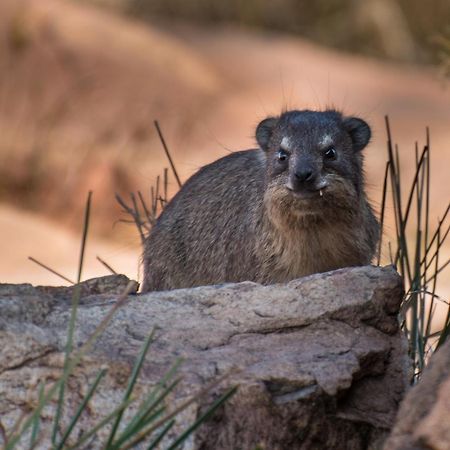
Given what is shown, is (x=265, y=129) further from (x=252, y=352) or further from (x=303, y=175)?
(x=252, y=352)

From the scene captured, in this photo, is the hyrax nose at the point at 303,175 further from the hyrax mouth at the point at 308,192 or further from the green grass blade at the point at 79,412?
the green grass blade at the point at 79,412

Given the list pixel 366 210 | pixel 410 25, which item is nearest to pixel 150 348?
pixel 366 210

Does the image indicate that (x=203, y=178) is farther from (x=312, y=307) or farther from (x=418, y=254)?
(x=312, y=307)

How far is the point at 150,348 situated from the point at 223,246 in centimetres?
248

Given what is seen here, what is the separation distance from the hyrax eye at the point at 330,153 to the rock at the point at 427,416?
2386mm

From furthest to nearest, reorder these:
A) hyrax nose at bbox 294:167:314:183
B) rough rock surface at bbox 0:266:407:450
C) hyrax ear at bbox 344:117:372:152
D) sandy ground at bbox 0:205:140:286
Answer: sandy ground at bbox 0:205:140:286
hyrax ear at bbox 344:117:372:152
hyrax nose at bbox 294:167:314:183
rough rock surface at bbox 0:266:407:450

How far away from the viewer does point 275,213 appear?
5707 millimetres

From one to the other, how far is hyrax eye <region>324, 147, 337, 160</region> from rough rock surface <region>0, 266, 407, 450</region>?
1547mm

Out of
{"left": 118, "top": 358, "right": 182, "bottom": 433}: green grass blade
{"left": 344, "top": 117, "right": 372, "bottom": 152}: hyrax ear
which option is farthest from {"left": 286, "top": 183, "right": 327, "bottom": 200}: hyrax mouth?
{"left": 118, "top": 358, "right": 182, "bottom": 433}: green grass blade

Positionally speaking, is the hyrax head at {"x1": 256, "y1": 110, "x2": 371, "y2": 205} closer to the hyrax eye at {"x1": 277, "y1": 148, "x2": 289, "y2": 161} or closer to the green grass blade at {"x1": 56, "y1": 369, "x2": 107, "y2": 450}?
the hyrax eye at {"x1": 277, "y1": 148, "x2": 289, "y2": 161}

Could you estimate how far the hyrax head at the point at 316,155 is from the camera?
5402mm

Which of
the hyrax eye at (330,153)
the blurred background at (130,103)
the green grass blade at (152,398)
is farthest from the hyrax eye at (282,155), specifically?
the blurred background at (130,103)

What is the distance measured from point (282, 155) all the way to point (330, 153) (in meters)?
0.21

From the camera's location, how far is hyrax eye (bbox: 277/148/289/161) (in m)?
5.59
